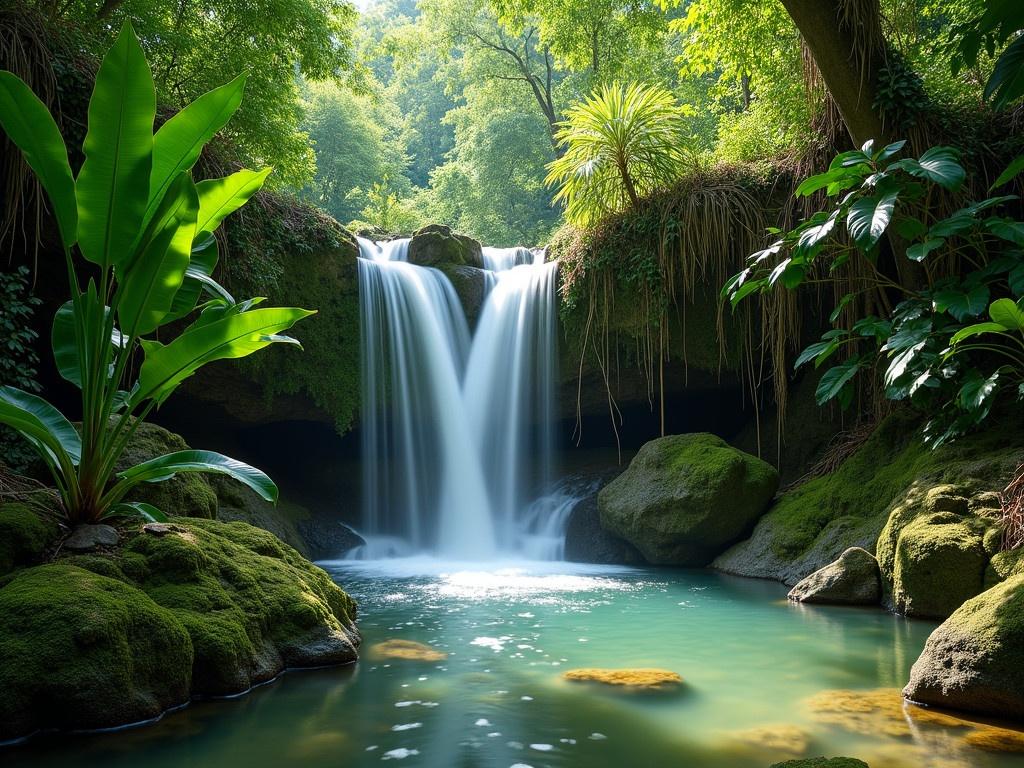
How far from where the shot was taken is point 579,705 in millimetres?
3266

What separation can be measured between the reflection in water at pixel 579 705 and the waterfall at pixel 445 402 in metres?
4.46

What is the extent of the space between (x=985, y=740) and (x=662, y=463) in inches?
203

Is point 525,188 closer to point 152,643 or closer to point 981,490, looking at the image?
point 981,490

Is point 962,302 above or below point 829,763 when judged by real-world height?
above

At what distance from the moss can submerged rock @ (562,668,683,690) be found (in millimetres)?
2552

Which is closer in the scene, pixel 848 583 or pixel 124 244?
pixel 124 244

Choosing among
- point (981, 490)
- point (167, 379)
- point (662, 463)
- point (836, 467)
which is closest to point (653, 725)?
point (167, 379)

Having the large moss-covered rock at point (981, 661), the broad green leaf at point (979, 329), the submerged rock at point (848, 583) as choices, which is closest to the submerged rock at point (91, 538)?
the large moss-covered rock at point (981, 661)

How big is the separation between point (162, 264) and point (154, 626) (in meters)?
1.81

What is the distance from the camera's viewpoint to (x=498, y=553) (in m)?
9.13

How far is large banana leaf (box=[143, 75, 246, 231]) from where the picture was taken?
386 cm

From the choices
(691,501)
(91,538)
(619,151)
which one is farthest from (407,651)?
(619,151)

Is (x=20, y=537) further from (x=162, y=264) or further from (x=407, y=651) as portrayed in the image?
(x=407, y=651)

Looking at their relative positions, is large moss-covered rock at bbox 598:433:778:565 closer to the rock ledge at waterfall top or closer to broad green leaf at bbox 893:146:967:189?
broad green leaf at bbox 893:146:967:189
